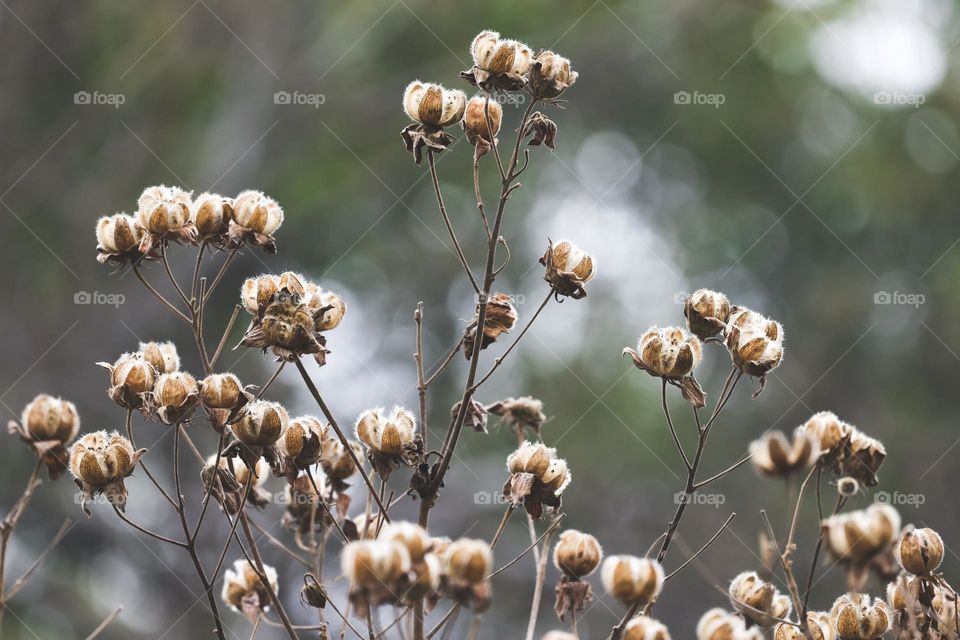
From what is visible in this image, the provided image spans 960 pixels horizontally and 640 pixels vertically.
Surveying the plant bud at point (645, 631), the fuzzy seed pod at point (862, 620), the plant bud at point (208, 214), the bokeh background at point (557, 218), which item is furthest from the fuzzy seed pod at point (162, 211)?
the bokeh background at point (557, 218)

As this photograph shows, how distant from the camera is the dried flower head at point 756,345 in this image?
3.25ft

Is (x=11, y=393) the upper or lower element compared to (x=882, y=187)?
lower

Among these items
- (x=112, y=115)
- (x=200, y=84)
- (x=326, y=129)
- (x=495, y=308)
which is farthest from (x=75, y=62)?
(x=495, y=308)

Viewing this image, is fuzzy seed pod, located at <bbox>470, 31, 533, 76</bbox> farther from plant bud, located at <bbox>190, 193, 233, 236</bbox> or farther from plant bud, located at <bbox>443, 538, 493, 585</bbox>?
plant bud, located at <bbox>443, 538, 493, 585</bbox>

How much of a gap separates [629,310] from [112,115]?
4454 millimetres

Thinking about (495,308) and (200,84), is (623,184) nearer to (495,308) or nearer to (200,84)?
(200,84)

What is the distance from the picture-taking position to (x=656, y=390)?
754 cm

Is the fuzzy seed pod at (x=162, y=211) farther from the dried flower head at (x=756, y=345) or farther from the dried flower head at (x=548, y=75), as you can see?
the dried flower head at (x=756, y=345)

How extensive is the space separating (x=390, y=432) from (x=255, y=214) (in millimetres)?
349

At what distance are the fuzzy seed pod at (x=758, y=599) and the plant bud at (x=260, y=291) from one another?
55 centimetres

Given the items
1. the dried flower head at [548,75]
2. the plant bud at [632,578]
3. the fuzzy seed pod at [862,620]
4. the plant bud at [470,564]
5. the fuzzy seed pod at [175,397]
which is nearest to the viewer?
the plant bud at [470,564]

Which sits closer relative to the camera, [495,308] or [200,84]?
[495,308]

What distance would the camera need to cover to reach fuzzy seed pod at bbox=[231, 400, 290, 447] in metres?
0.95

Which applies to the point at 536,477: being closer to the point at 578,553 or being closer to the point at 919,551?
the point at 578,553
